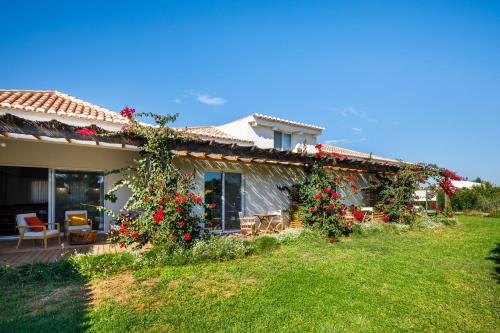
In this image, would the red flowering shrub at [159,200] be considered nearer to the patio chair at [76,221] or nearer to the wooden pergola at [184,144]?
the wooden pergola at [184,144]

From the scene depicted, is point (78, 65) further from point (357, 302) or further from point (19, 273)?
point (357, 302)

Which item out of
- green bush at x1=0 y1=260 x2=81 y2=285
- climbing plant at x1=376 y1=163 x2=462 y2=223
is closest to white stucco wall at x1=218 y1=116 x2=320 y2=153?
climbing plant at x1=376 y1=163 x2=462 y2=223

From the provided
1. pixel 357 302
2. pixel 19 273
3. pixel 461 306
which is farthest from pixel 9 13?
pixel 461 306

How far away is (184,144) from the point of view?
8312 mm

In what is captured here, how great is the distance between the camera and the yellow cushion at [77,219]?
9688 millimetres

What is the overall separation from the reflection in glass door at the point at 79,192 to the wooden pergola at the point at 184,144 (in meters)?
4.29

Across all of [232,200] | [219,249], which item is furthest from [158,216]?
[232,200]

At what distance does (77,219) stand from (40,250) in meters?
1.79

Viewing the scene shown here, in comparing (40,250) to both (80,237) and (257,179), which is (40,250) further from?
(257,179)

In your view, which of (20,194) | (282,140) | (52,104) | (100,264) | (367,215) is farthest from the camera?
(282,140)

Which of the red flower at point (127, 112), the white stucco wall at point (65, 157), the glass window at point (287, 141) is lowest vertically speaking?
the white stucco wall at point (65, 157)

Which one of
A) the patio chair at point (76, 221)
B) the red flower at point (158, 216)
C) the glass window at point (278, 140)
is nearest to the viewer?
the red flower at point (158, 216)

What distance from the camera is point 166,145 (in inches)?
308

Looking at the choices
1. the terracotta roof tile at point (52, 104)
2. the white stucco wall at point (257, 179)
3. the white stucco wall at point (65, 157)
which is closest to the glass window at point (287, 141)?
the white stucco wall at point (257, 179)
